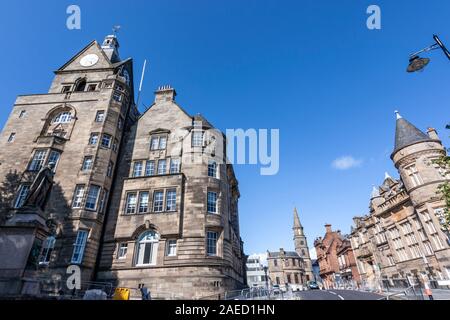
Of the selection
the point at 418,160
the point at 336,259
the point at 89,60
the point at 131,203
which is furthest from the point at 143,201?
the point at 336,259

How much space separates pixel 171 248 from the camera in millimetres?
20453

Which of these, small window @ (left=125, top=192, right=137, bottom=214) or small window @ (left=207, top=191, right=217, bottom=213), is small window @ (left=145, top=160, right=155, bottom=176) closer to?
small window @ (left=125, top=192, right=137, bottom=214)

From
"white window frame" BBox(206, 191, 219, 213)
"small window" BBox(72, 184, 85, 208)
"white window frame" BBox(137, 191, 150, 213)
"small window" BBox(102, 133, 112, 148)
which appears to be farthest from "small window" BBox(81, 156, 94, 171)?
"white window frame" BBox(206, 191, 219, 213)

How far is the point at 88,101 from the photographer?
2786 cm

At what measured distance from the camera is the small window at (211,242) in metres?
20.6

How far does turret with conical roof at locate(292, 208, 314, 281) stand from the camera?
A: 96.1 metres

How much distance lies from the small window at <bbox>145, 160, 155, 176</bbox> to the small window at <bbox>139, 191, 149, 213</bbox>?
8.55 feet

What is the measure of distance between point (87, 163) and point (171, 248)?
12.0 meters

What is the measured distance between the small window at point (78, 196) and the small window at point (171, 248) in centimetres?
886

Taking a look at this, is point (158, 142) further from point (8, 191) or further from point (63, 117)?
point (8, 191)

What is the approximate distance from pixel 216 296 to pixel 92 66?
32.9 m

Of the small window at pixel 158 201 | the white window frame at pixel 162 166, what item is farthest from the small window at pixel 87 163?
the small window at pixel 158 201

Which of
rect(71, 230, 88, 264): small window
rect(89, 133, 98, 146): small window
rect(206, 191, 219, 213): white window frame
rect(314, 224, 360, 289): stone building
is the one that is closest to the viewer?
rect(71, 230, 88, 264): small window

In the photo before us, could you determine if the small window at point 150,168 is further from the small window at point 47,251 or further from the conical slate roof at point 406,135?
the conical slate roof at point 406,135
